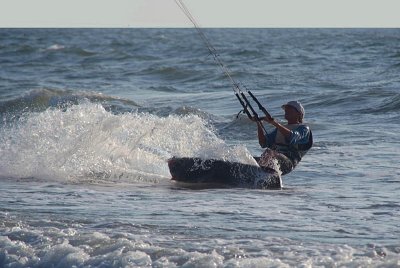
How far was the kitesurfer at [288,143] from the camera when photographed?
Result: 12.1 meters

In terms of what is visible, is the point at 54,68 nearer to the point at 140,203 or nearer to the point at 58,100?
the point at 58,100

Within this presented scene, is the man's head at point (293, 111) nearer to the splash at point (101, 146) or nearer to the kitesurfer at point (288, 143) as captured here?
the kitesurfer at point (288, 143)

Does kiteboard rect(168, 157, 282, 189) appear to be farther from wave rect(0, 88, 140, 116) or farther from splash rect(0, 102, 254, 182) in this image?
wave rect(0, 88, 140, 116)

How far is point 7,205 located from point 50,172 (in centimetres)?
268

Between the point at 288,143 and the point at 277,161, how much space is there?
266 mm

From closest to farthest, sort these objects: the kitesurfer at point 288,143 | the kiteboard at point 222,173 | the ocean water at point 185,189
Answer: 1. the ocean water at point 185,189
2. the kiteboard at point 222,173
3. the kitesurfer at point 288,143

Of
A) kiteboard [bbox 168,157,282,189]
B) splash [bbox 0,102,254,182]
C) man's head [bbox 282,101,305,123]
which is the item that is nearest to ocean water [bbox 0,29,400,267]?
splash [bbox 0,102,254,182]

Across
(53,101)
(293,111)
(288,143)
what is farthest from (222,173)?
(53,101)

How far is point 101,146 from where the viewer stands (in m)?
13.7

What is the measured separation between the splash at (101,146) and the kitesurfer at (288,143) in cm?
40

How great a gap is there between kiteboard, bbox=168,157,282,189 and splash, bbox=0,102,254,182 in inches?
9.9

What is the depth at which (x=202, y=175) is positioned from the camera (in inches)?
488

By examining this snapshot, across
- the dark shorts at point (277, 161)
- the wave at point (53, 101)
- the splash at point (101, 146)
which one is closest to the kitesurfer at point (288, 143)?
the dark shorts at point (277, 161)

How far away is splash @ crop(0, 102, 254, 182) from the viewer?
12.9 metres
